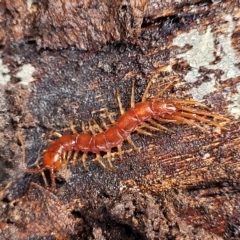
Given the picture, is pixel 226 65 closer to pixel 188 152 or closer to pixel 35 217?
pixel 188 152

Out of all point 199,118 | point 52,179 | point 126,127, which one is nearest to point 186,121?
point 199,118

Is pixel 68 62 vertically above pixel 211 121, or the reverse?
pixel 68 62

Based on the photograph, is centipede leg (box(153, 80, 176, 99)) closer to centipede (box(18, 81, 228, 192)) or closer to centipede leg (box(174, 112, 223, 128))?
centipede (box(18, 81, 228, 192))

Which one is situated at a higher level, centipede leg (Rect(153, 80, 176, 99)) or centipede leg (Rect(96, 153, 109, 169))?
centipede leg (Rect(153, 80, 176, 99))

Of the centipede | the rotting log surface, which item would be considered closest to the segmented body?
the centipede

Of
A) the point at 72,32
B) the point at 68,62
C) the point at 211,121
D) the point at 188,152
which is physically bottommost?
the point at 188,152

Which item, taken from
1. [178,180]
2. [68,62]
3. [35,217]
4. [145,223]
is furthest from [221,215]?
[68,62]
